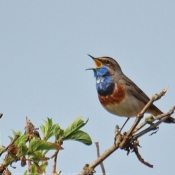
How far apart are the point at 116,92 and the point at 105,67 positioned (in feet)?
2.41

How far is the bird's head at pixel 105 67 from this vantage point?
9852mm

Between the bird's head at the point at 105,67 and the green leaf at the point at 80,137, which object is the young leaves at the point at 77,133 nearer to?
the green leaf at the point at 80,137

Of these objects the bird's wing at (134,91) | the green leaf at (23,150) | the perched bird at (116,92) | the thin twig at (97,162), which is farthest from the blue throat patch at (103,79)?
the thin twig at (97,162)

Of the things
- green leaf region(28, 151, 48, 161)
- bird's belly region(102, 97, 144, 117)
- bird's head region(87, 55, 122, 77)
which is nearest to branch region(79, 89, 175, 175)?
green leaf region(28, 151, 48, 161)

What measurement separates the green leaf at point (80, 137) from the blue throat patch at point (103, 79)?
5664 millimetres

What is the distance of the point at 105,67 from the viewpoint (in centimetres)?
1000

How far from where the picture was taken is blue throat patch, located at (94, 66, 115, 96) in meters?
9.68

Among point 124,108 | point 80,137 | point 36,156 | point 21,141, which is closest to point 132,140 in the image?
point 80,137

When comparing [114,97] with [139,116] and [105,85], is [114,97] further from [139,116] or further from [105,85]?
[139,116]

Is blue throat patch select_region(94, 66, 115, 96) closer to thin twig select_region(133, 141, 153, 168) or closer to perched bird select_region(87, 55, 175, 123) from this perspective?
perched bird select_region(87, 55, 175, 123)

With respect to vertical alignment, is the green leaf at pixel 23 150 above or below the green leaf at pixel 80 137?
below

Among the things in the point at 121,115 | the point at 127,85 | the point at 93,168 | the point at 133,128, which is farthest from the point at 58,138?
the point at 127,85

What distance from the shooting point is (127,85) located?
9.77 metres

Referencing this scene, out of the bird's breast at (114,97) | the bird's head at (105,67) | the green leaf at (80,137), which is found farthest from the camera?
the bird's head at (105,67)
